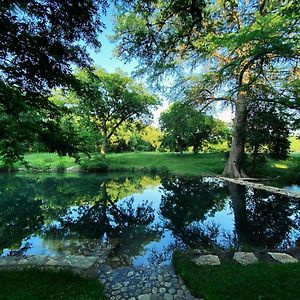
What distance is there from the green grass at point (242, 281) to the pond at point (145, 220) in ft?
3.88

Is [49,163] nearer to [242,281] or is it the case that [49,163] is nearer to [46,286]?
[46,286]

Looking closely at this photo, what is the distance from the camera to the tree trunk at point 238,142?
1474 centimetres

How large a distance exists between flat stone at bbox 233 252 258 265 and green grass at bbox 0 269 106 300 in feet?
8.31

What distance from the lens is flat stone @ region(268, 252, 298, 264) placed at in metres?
4.45

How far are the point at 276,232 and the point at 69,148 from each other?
224 inches

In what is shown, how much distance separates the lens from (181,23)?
13.4 ft

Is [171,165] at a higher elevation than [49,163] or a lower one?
higher

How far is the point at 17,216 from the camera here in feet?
27.5

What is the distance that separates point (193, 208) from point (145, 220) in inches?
92.1

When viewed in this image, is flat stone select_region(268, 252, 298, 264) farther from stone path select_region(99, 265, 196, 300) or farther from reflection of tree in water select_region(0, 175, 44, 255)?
reflection of tree in water select_region(0, 175, 44, 255)

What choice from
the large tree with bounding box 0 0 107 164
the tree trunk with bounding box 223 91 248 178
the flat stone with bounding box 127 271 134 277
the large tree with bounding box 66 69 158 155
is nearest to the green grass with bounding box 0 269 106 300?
the flat stone with bounding box 127 271 134 277

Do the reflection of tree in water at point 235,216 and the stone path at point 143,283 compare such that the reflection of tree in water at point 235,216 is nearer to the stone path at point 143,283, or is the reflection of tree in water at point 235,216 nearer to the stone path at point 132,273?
the stone path at point 132,273

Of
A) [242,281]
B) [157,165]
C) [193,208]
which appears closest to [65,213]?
[193,208]

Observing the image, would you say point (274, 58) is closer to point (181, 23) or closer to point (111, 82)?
point (181, 23)
